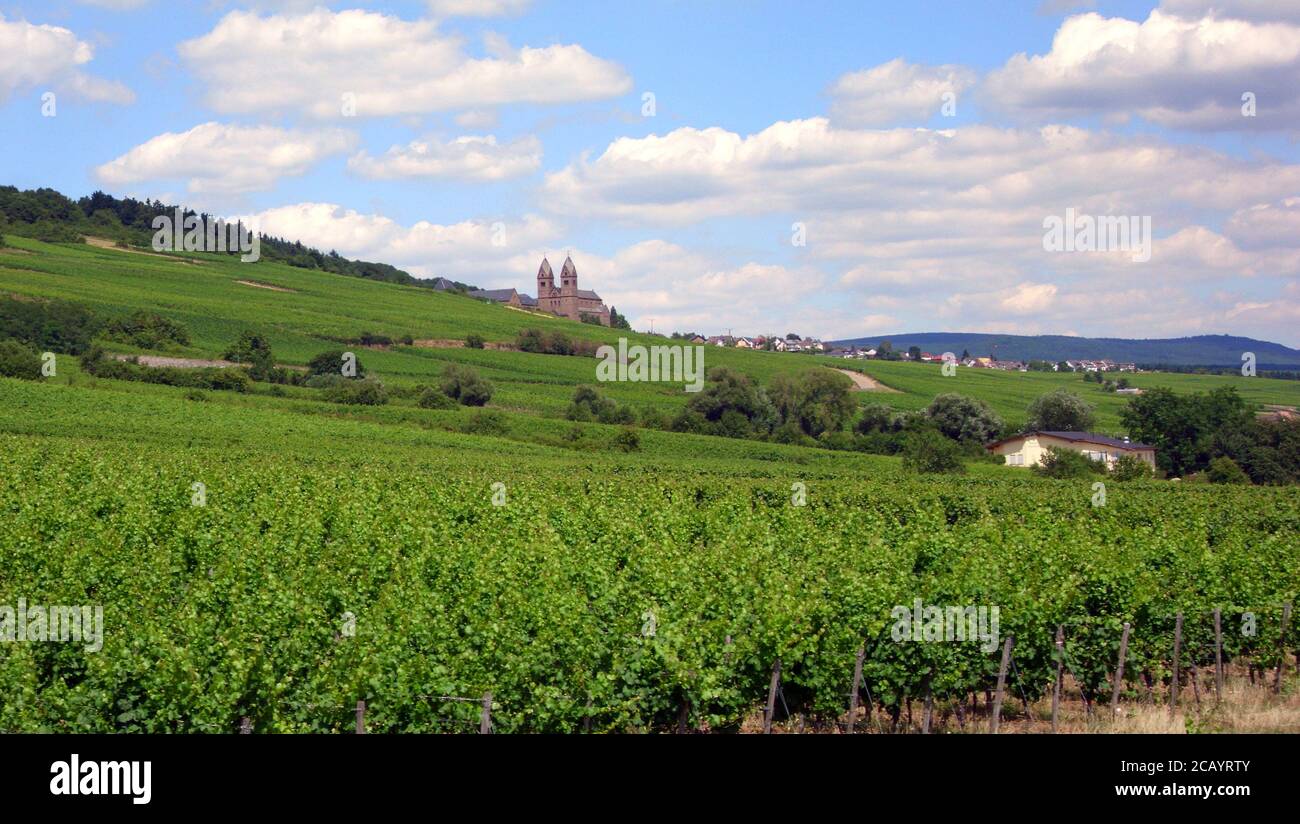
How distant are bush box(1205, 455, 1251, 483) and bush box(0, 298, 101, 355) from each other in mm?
83608

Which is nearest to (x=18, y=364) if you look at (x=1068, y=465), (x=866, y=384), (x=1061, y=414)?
(x=1068, y=465)

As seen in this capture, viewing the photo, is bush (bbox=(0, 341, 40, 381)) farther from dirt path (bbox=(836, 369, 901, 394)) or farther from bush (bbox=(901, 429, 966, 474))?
dirt path (bbox=(836, 369, 901, 394))

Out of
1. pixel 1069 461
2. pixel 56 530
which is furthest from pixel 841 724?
pixel 1069 461

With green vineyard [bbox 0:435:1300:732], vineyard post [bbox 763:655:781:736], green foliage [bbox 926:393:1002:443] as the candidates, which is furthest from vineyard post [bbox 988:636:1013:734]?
green foliage [bbox 926:393:1002:443]

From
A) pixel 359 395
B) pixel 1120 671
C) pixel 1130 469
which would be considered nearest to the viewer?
pixel 1120 671

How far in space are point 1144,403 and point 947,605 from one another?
77.6 metres

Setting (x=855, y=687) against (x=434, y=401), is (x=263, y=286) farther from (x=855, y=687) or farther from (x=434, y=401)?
(x=855, y=687)

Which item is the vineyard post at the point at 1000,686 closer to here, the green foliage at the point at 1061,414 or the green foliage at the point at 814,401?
the green foliage at the point at 814,401

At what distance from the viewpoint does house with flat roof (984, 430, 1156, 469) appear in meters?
79.5

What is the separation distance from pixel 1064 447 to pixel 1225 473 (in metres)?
9.95

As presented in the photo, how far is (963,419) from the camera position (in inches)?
3617
